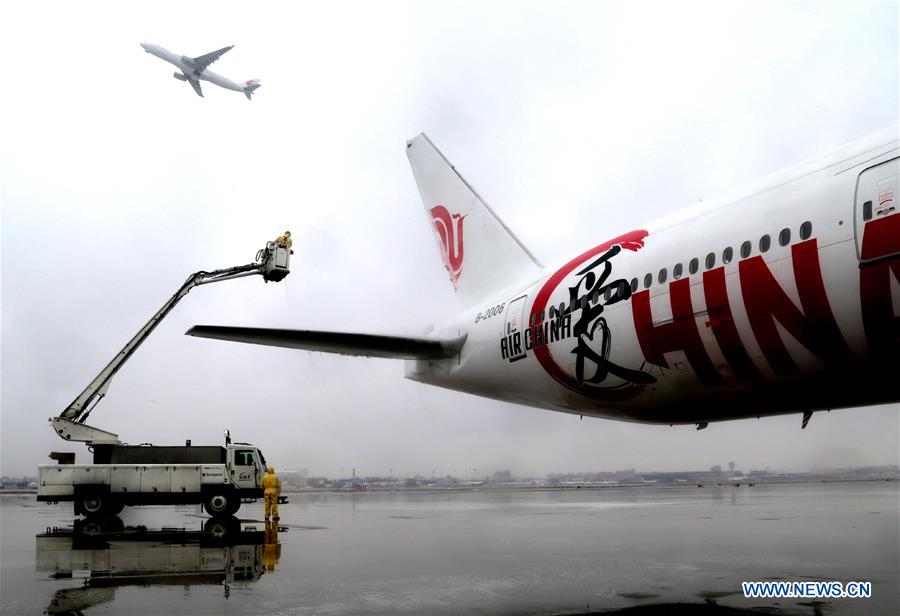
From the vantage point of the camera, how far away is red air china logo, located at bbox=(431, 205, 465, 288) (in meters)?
22.5

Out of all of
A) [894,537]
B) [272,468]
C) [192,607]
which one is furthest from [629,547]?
[272,468]

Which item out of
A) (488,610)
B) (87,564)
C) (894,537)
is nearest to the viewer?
(488,610)

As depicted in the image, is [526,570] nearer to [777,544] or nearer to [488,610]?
[488,610]

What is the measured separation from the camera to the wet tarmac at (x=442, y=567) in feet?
29.4

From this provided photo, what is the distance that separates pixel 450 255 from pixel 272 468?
886 cm

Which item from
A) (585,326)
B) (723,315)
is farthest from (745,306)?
(585,326)

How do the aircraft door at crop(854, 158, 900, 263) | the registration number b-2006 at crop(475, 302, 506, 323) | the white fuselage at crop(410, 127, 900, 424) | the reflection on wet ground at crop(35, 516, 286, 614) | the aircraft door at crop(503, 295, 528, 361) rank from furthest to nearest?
the registration number b-2006 at crop(475, 302, 506, 323) < the aircraft door at crop(503, 295, 528, 361) < the reflection on wet ground at crop(35, 516, 286, 614) < the white fuselage at crop(410, 127, 900, 424) < the aircraft door at crop(854, 158, 900, 263)

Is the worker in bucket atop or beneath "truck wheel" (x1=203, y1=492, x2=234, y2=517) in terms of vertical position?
atop

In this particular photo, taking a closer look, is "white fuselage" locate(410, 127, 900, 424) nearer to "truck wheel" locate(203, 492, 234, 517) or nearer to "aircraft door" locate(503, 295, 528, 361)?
"aircraft door" locate(503, 295, 528, 361)

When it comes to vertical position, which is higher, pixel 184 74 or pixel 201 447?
pixel 184 74

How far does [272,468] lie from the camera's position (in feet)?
73.4

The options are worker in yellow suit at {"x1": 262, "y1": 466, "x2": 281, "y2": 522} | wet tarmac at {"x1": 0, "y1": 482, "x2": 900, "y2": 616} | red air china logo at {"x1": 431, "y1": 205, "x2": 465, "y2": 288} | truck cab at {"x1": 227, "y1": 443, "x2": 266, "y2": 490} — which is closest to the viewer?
wet tarmac at {"x1": 0, "y1": 482, "x2": 900, "y2": 616}

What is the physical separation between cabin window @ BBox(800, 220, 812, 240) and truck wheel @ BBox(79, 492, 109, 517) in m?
20.5

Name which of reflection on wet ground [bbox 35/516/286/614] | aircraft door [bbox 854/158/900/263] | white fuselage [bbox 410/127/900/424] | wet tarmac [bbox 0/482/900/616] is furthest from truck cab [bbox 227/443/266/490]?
aircraft door [bbox 854/158/900/263]
